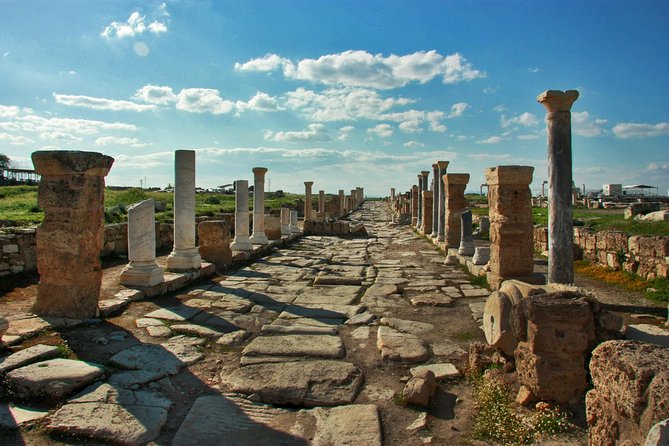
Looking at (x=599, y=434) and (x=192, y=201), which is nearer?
(x=599, y=434)

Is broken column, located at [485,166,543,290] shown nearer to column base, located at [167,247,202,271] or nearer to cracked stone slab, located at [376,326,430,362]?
cracked stone slab, located at [376,326,430,362]

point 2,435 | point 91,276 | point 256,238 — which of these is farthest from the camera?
point 256,238

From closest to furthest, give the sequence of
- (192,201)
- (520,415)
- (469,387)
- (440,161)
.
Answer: (520,415)
(469,387)
(192,201)
(440,161)

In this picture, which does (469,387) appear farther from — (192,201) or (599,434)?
(192,201)

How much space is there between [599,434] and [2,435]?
4.09 meters

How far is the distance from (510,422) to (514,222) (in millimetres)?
5168

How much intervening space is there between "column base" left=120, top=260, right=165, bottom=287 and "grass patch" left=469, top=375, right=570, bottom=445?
605 centimetres

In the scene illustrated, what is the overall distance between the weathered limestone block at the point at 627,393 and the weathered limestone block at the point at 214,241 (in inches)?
357

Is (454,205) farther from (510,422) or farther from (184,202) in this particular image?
(510,422)

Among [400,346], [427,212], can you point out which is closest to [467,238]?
[427,212]

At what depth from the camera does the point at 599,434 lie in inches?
109

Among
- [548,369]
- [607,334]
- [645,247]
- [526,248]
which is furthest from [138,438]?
[645,247]

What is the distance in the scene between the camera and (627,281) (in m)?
8.86

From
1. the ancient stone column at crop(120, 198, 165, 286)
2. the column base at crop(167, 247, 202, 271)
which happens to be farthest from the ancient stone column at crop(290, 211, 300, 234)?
the ancient stone column at crop(120, 198, 165, 286)
